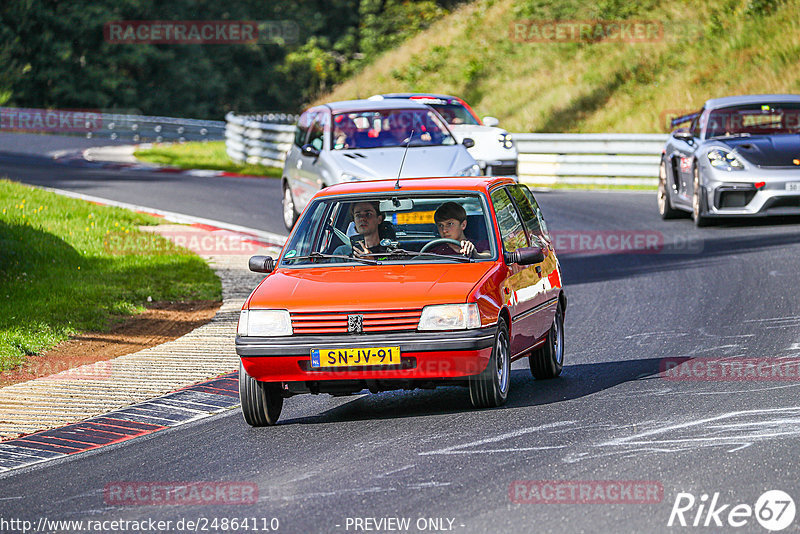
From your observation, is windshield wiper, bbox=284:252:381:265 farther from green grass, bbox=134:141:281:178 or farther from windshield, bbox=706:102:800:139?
green grass, bbox=134:141:281:178

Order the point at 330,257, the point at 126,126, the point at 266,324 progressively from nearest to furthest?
1. the point at 266,324
2. the point at 330,257
3. the point at 126,126

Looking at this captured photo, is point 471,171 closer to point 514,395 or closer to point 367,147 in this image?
point 367,147

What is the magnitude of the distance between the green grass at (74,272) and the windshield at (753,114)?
7508mm

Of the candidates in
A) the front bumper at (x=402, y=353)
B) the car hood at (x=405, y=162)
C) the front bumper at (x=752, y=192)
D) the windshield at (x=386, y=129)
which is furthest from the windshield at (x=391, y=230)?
the front bumper at (x=752, y=192)

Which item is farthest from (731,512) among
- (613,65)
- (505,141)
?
(613,65)

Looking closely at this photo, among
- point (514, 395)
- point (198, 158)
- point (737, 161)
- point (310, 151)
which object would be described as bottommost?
point (198, 158)

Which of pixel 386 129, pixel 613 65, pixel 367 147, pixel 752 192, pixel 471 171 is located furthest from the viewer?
pixel 613 65

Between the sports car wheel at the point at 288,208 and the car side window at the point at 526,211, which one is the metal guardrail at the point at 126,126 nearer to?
the sports car wheel at the point at 288,208

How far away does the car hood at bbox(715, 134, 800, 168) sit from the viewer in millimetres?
17391

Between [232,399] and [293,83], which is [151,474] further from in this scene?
[293,83]

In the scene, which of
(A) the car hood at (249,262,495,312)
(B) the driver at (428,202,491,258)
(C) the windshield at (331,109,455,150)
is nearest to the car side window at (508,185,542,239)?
(B) the driver at (428,202,491,258)

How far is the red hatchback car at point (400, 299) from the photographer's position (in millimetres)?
7746

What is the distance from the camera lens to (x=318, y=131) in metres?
17.3

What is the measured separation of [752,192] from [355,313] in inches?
431
